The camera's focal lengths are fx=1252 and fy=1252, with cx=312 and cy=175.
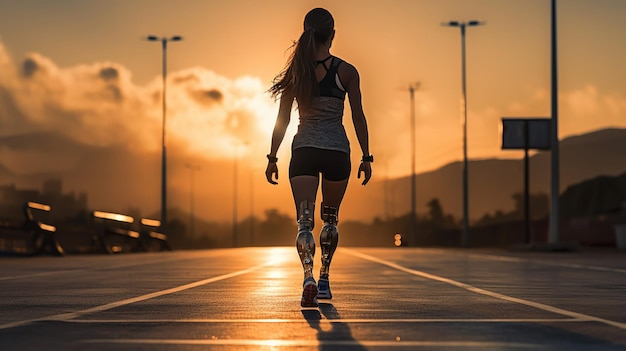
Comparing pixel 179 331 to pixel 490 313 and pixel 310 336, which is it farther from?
pixel 490 313

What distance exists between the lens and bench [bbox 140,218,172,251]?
47.2 meters

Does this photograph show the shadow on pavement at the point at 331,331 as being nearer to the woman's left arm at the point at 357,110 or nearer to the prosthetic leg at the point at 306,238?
the prosthetic leg at the point at 306,238

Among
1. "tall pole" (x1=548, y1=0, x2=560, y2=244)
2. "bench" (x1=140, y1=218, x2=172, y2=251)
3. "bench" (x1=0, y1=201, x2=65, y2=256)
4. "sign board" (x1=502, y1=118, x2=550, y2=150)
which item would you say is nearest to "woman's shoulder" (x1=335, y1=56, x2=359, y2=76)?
"bench" (x1=0, y1=201, x2=65, y2=256)

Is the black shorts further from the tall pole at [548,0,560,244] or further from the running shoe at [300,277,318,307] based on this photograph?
the tall pole at [548,0,560,244]

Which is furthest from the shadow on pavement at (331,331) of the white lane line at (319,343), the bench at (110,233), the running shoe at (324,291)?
the bench at (110,233)

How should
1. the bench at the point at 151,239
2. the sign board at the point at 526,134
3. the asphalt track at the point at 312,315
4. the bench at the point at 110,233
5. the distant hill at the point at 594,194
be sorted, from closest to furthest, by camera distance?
the asphalt track at the point at 312,315 → the bench at the point at 110,233 → the bench at the point at 151,239 → the sign board at the point at 526,134 → the distant hill at the point at 594,194

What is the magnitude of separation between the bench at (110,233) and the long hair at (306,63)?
1032 inches

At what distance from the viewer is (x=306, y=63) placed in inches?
400

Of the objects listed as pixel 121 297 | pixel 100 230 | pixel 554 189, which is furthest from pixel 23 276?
pixel 554 189

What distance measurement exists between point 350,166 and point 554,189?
31338 millimetres

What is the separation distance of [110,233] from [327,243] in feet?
101

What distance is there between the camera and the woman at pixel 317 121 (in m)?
10.2

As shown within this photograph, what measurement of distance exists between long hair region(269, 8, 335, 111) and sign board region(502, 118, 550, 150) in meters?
42.8

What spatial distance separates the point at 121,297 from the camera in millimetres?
11070
